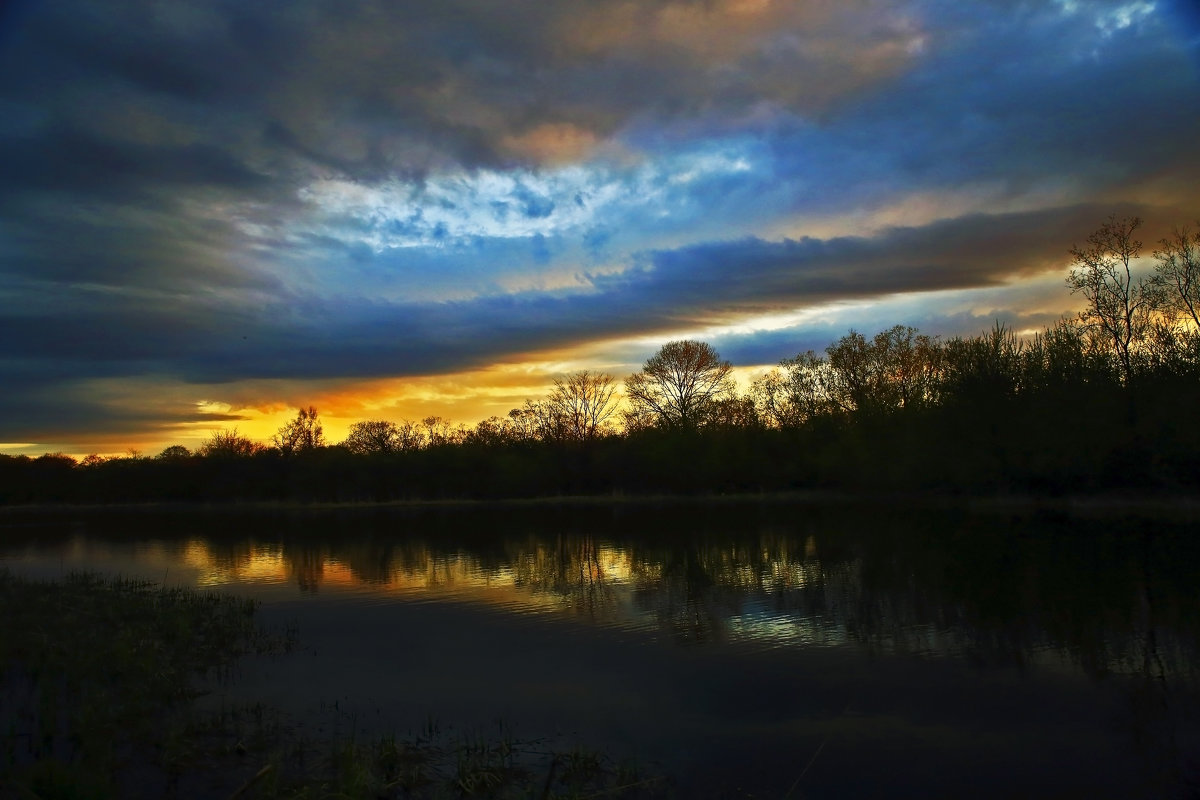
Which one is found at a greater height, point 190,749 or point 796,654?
point 190,749

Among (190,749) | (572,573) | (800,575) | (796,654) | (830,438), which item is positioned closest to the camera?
(190,749)

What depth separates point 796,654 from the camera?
1189cm

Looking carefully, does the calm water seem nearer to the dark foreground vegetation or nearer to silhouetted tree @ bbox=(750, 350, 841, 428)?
the dark foreground vegetation

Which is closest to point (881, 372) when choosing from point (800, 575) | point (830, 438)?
point (830, 438)

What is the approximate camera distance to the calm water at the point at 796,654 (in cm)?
771

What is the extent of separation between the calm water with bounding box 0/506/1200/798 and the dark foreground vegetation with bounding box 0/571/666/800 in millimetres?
747

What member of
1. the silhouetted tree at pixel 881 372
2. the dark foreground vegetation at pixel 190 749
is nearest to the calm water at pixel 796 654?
the dark foreground vegetation at pixel 190 749

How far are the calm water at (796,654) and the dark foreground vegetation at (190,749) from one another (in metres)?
0.75

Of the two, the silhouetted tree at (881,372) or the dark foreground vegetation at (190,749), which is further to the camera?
the silhouetted tree at (881,372)

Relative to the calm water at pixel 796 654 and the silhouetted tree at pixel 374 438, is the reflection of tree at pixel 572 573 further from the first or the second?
the silhouetted tree at pixel 374 438

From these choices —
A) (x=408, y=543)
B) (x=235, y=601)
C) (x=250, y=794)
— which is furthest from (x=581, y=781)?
(x=408, y=543)

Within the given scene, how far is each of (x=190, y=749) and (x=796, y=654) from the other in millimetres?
8606

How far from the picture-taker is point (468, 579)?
22.2 m

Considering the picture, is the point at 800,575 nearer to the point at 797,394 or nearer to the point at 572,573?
the point at 572,573
